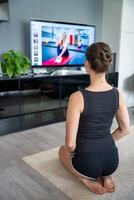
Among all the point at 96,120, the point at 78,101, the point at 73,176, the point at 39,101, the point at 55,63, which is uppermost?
the point at 55,63

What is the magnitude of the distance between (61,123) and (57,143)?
32.9 inches

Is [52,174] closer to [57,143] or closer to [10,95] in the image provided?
[57,143]

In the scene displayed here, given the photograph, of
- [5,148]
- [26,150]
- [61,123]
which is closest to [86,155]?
[26,150]

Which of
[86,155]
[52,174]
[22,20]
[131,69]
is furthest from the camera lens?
[131,69]

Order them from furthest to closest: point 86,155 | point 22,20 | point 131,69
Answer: point 131,69 → point 22,20 → point 86,155

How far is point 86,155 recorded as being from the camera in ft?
5.65

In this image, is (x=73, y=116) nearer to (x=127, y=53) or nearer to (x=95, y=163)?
(x=95, y=163)

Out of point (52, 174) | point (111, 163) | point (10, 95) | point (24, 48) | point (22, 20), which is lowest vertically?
point (52, 174)

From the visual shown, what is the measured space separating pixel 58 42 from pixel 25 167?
2236mm

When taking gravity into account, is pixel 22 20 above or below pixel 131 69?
above

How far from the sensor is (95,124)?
1.67 metres

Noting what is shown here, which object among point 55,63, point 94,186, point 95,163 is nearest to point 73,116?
point 95,163

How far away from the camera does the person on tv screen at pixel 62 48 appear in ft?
12.4

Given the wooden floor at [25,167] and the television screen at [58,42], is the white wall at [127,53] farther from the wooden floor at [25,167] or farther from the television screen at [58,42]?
the wooden floor at [25,167]
